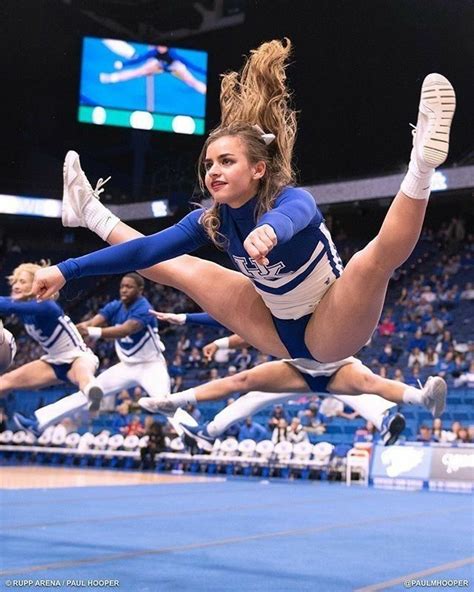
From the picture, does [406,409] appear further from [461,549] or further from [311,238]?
[311,238]

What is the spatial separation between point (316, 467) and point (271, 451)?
2.70 feet

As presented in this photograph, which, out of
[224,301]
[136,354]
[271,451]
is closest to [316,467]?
[271,451]

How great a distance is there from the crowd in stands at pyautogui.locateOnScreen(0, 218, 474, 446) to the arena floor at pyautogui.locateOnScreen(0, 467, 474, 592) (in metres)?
2.77

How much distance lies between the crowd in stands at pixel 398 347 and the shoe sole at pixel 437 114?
29.2 ft

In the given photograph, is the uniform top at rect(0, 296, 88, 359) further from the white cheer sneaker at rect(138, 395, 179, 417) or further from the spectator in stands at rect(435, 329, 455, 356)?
the spectator in stands at rect(435, 329, 455, 356)

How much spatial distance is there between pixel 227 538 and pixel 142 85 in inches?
521

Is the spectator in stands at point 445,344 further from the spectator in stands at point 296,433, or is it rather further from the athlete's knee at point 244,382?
the athlete's knee at point 244,382

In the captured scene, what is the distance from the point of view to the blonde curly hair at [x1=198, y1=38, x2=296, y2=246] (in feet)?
10.8

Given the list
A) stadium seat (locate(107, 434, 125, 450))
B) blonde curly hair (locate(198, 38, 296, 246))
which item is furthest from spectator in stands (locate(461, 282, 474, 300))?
blonde curly hair (locate(198, 38, 296, 246))

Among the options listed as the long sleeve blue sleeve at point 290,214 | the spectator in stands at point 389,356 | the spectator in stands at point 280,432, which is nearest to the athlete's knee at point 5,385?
the long sleeve blue sleeve at point 290,214

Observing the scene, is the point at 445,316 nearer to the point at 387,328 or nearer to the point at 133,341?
the point at 387,328

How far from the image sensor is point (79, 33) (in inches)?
735

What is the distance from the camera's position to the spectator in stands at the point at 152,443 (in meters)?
13.3

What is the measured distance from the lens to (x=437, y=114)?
2.85 meters
